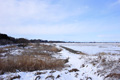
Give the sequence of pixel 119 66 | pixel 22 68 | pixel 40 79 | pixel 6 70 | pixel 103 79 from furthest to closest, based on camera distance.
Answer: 1. pixel 22 68
2. pixel 6 70
3. pixel 119 66
4. pixel 40 79
5. pixel 103 79

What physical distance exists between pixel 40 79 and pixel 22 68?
6.99 feet

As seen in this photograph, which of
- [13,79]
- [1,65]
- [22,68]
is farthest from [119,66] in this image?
[1,65]

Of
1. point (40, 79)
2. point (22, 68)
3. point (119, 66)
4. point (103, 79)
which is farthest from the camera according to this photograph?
point (22, 68)

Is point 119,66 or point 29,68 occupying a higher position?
point 119,66

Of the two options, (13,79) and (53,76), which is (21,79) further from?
(53,76)

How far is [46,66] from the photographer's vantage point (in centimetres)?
634

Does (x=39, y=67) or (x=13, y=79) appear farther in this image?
(x=39, y=67)

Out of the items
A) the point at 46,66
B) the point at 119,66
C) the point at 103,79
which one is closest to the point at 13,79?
the point at 46,66

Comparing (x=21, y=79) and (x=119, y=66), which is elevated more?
(x=119, y=66)

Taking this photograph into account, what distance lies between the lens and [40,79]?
4.13 m

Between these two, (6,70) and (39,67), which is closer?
(6,70)

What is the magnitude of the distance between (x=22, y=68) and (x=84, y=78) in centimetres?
362

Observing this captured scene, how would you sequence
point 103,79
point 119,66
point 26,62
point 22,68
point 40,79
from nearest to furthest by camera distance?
1. point 103,79
2. point 40,79
3. point 119,66
4. point 22,68
5. point 26,62

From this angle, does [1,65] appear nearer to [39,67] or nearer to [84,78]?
[39,67]
